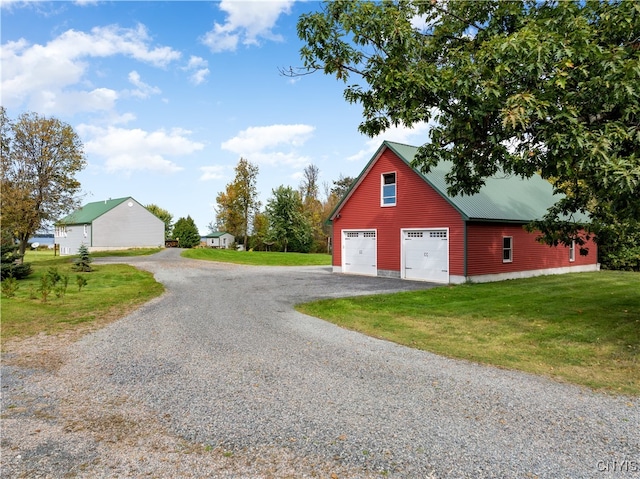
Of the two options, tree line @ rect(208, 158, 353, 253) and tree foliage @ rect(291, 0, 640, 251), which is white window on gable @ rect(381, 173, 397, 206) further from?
tree line @ rect(208, 158, 353, 253)

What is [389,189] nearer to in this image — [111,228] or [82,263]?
[82,263]

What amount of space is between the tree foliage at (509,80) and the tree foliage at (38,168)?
26788 mm

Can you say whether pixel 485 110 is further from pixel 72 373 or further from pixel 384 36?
pixel 72 373

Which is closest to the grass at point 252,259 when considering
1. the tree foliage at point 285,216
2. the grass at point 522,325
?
the tree foliage at point 285,216

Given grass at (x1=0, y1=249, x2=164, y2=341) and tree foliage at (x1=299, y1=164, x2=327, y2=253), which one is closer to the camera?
grass at (x1=0, y1=249, x2=164, y2=341)

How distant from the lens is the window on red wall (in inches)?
766

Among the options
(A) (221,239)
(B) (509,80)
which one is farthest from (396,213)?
(A) (221,239)

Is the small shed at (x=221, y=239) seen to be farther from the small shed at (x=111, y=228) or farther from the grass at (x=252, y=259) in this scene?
the grass at (x=252, y=259)

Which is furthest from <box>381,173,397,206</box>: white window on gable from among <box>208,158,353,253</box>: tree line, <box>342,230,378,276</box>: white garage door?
<box>208,158,353,253</box>: tree line

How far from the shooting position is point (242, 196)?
1957 inches

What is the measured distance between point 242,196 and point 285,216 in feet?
23.6

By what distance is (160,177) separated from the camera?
26391 mm

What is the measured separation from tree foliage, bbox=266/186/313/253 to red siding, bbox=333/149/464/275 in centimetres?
2285

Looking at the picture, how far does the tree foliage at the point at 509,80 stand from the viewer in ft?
20.1
